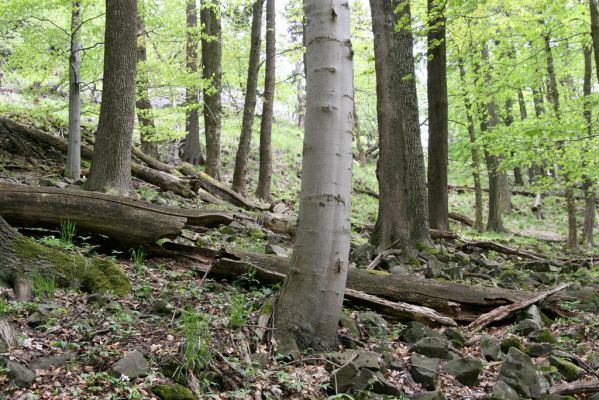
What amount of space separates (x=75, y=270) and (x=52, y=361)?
1583 millimetres

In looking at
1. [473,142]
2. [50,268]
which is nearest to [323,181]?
[50,268]

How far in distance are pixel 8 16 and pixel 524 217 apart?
22264 mm

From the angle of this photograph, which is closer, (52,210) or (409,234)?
(52,210)

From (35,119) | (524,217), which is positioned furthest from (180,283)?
(524,217)

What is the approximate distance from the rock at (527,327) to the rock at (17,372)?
14.1 feet

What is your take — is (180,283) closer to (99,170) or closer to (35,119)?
(99,170)

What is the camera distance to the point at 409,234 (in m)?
7.75

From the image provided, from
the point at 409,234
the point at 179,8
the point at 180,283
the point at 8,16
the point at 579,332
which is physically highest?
the point at 179,8

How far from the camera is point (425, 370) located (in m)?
3.69

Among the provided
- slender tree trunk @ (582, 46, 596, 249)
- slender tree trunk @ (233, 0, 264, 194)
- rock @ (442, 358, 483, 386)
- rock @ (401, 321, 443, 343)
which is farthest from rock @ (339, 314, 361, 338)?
slender tree trunk @ (582, 46, 596, 249)

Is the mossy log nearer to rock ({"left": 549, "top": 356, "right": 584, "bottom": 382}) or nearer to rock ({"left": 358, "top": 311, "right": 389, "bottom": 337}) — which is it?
rock ({"left": 358, "top": 311, "right": 389, "bottom": 337})

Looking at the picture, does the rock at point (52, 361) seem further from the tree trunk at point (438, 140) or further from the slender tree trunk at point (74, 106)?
the tree trunk at point (438, 140)

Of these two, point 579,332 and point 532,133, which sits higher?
point 532,133

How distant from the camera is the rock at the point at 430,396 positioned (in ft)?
10.5
